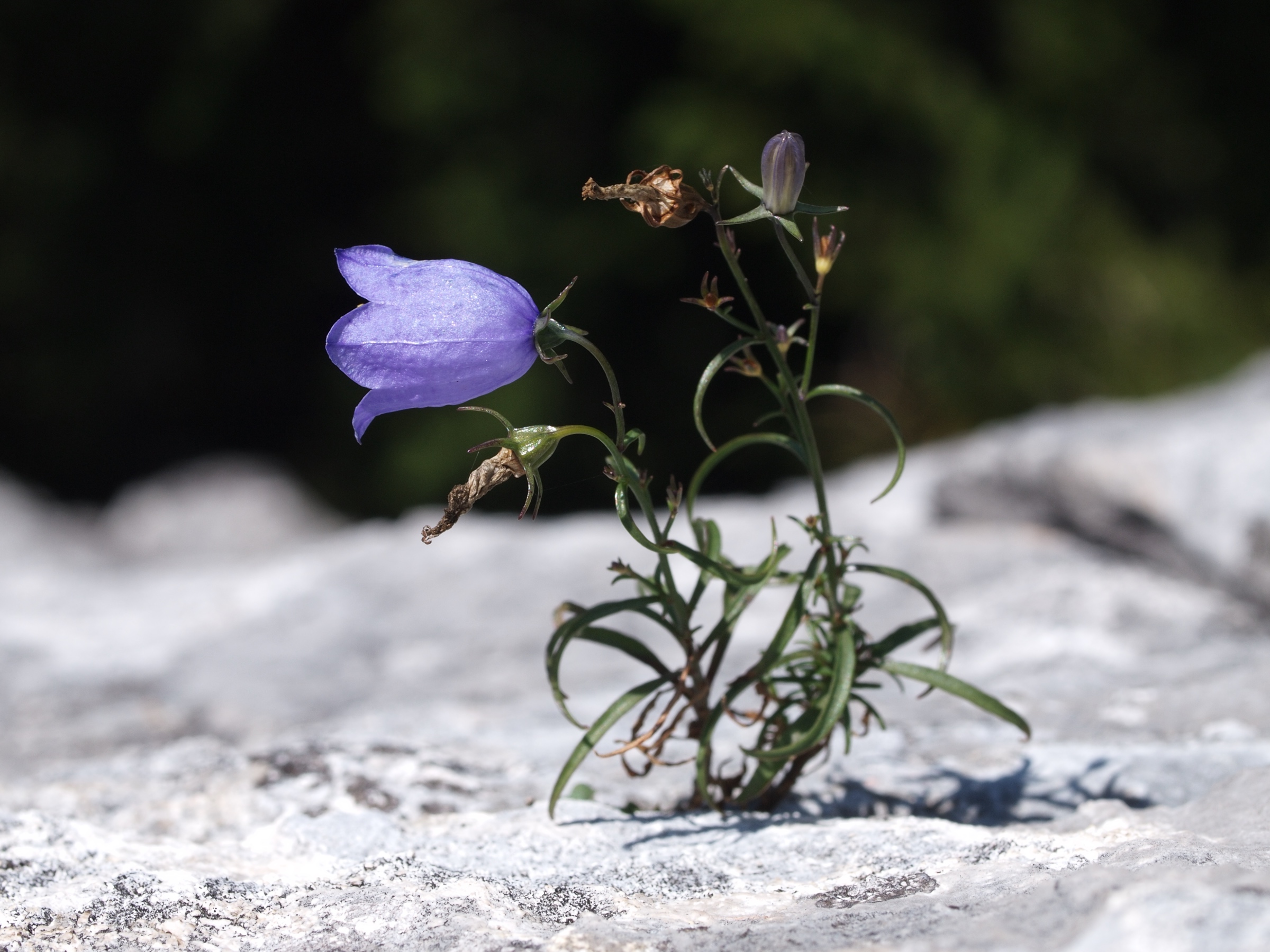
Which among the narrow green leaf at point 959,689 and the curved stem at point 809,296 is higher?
the curved stem at point 809,296

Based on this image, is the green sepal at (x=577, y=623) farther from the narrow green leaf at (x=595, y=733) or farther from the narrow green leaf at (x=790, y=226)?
the narrow green leaf at (x=790, y=226)

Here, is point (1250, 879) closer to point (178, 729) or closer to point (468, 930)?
point (468, 930)

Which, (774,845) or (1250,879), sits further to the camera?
(774,845)

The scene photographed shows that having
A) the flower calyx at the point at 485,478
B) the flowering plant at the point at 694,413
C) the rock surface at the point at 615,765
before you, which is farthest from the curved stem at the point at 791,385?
the rock surface at the point at 615,765

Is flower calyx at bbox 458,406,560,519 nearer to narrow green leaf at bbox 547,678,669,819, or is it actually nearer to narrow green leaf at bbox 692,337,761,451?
narrow green leaf at bbox 692,337,761,451

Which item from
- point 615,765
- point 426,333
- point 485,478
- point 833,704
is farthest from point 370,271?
point 615,765

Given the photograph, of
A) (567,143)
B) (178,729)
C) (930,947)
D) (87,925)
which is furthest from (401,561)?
(567,143)

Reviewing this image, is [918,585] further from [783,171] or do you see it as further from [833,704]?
[783,171]
